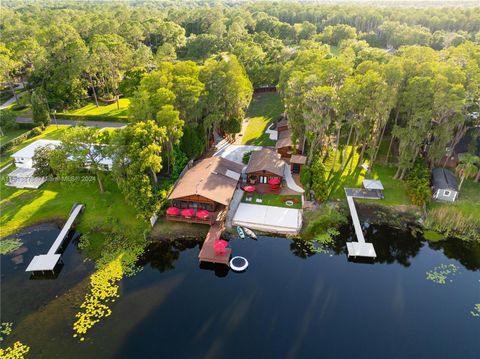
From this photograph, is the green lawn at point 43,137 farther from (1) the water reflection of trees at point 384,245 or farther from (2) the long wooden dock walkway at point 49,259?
(1) the water reflection of trees at point 384,245

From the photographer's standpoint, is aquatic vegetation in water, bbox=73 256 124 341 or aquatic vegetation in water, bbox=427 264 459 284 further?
aquatic vegetation in water, bbox=427 264 459 284

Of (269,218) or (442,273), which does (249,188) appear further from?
(442,273)

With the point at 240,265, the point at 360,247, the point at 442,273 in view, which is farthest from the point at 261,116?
the point at 442,273

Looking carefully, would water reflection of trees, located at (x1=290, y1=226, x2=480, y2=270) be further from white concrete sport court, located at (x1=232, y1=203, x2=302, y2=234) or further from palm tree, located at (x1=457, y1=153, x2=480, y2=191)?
palm tree, located at (x1=457, y1=153, x2=480, y2=191)

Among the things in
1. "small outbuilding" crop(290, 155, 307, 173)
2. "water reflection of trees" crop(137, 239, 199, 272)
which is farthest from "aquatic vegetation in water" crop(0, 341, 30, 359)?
"small outbuilding" crop(290, 155, 307, 173)

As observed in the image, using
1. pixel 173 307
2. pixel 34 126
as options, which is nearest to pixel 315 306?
pixel 173 307
